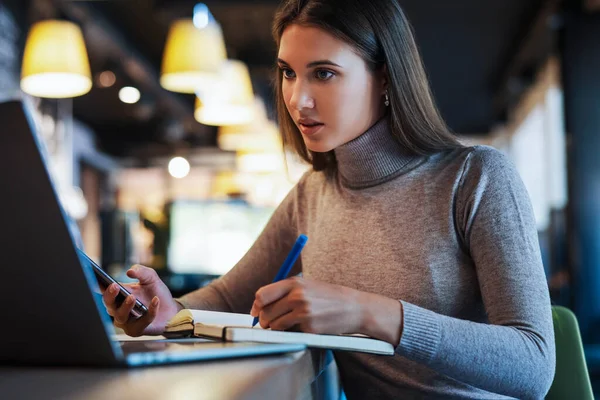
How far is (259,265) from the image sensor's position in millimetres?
1568

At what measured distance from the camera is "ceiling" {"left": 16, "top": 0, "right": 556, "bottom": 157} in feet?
24.7

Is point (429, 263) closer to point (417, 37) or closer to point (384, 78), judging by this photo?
point (384, 78)

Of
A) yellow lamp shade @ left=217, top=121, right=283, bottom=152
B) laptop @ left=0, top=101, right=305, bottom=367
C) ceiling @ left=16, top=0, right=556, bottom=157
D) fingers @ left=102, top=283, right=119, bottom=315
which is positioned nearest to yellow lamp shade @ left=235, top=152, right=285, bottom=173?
yellow lamp shade @ left=217, top=121, right=283, bottom=152

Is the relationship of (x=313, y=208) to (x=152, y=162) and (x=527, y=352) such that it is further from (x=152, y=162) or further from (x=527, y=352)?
(x=152, y=162)

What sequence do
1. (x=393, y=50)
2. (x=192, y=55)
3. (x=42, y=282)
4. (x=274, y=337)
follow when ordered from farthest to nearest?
(x=192, y=55) < (x=393, y=50) < (x=274, y=337) < (x=42, y=282)

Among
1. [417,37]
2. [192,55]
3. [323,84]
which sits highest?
[417,37]

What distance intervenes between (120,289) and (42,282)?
1.29ft

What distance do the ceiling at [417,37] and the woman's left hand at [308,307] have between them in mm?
5442

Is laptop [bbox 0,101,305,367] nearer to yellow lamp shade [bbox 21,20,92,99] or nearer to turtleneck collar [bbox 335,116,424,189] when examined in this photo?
turtleneck collar [bbox 335,116,424,189]

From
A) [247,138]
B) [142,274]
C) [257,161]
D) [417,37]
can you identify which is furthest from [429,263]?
[257,161]

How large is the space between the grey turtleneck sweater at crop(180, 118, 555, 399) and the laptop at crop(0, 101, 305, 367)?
36cm

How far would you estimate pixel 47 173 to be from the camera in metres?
0.71

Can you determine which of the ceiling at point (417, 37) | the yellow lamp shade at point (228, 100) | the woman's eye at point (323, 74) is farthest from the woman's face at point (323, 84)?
the ceiling at point (417, 37)

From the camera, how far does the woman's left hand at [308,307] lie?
0.93 m
